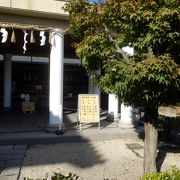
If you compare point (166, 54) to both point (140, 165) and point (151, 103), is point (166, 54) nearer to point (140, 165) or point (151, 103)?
point (151, 103)

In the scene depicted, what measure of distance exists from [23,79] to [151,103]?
15491 millimetres

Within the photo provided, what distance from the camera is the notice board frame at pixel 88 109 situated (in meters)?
9.95

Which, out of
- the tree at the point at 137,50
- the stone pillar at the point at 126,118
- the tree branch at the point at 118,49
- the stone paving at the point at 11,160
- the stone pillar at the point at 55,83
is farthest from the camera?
the stone pillar at the point at 126,118

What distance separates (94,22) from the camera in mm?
5648

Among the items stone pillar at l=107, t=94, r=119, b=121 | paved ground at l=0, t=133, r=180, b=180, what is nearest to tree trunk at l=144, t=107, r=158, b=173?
paved ground at l=0, t=133, r=180, b=180

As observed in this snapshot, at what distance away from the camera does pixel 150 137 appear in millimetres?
6035

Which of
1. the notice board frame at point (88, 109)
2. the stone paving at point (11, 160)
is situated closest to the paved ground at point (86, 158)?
the stone paving at point (11, 160)

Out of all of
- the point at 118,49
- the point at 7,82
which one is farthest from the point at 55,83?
the point at 7,82

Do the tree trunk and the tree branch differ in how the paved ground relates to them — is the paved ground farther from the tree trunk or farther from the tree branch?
the tree branch

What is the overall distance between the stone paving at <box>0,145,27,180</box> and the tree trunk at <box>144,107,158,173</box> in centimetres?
277

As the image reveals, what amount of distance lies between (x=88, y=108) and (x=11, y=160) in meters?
3.55

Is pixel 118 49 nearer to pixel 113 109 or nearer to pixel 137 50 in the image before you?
pixel 137 50

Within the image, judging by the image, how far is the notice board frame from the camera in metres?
9.95

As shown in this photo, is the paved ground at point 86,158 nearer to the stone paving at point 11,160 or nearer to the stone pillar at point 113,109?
the stone paving at point 11,160
